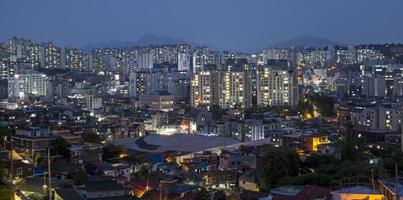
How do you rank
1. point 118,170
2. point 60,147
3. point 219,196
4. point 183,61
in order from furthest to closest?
point 183,61
point 60,147
point 118,170
point 219,196

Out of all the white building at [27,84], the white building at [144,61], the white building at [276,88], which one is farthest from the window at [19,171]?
the white building at [144,61]

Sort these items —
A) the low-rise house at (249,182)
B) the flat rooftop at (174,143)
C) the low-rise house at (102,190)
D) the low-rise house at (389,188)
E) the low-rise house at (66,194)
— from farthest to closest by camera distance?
the flat rooftop at (174,143) < the low-rise house at (249,182) < the low-rise house at (102,190) < the low-rise house at (66,194) < the low-rise house at (389,188)

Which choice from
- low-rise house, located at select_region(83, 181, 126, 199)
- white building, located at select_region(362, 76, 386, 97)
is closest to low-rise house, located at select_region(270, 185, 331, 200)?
low-rise house, located at select_region(83, 181, 126, 199)

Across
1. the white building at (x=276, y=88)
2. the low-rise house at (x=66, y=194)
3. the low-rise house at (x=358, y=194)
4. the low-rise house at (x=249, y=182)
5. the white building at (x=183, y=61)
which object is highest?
the white building at (x=183, y=61)

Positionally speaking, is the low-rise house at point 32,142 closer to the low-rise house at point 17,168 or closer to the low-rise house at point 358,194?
the low-rise house at point 17,168

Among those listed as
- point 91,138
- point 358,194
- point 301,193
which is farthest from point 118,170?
point 358,194

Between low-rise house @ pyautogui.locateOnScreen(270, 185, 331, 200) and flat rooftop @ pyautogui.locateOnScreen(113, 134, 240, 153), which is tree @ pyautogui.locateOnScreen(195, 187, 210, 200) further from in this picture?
flat rooftop @ pyautogui.locateOnScreen(113, 134, 240, 153)

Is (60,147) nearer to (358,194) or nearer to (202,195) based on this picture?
(202,195)

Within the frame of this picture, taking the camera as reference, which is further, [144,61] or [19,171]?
[144,61]
